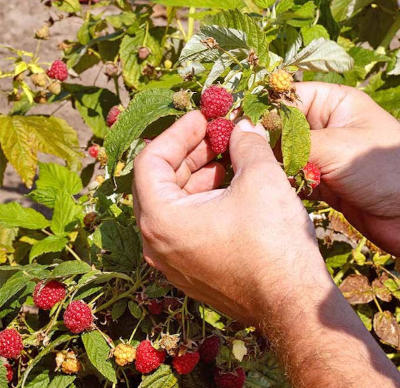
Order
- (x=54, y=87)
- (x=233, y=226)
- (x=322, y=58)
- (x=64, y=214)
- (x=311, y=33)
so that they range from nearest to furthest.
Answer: (x=233, y=226)
(x=322, y=58)
(x=311, y=33)
(x=64, y=214)
(x=54, y=87)

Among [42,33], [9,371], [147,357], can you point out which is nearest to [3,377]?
[9,371]

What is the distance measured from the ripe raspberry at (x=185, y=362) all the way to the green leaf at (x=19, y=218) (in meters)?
0.65

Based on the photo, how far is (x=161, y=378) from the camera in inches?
47.1

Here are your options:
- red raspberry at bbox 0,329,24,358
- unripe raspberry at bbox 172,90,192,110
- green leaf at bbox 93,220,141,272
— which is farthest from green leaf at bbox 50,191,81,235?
unripe raspberry at bbox 172,90,192,110

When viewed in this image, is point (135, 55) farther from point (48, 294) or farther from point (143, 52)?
point (48, 294)

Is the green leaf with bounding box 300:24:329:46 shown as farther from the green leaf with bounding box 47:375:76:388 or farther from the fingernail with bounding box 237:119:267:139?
the green leaf with bounding box 47:375:76:388

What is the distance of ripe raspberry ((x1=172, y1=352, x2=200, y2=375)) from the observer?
114 centimetres

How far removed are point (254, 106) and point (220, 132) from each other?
0.08 metres

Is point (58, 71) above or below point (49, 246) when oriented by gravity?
above

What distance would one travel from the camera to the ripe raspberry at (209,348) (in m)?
1.20

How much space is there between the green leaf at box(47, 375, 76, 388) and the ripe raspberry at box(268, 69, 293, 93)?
705 mm

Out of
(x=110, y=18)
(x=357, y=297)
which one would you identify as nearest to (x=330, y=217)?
(x=357, y=297)

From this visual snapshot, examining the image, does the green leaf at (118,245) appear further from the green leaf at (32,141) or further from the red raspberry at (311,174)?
the green leaf at (32,141)

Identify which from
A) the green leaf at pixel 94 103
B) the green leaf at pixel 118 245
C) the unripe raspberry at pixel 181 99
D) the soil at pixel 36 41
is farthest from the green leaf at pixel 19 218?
the soil at pixel 36 41
